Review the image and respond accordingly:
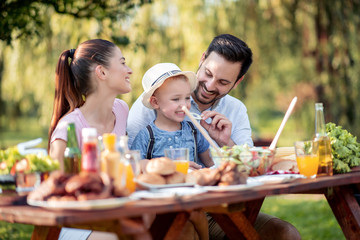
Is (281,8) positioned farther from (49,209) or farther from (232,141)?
(49,209)

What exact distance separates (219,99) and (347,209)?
1.30m

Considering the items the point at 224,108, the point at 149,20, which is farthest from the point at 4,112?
the point at 224,108

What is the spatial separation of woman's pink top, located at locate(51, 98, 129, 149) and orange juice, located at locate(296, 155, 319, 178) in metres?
1.04

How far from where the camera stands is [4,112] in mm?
10000

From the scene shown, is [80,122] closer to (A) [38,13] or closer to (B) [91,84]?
(B) [91,84]

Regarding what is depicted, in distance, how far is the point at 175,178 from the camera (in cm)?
207

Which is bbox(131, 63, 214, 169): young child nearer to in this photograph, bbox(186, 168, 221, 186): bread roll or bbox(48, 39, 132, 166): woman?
bbox(48, 39, 132, 166): woman

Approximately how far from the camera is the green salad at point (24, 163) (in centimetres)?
194

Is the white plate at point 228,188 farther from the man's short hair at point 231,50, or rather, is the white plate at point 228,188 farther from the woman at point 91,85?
the man's short hair at point 231,50

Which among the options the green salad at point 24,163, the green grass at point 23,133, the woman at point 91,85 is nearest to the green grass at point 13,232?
the woman at point 91,85

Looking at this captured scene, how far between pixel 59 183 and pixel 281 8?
23.4 ft

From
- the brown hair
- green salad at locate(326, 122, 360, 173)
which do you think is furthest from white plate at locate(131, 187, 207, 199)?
the brown hair

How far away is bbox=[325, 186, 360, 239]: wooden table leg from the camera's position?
2.50 m

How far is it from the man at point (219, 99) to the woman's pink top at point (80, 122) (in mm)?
115
